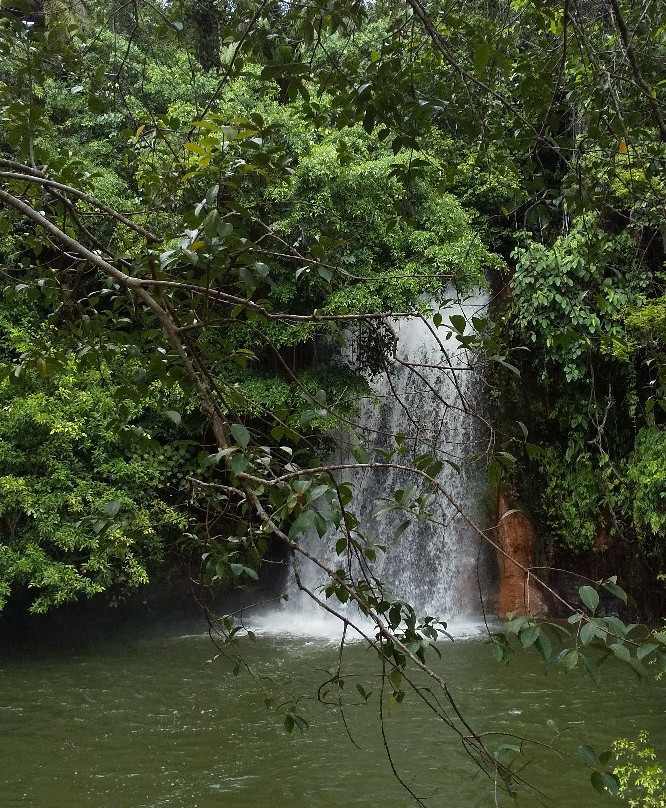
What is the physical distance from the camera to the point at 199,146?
160cm

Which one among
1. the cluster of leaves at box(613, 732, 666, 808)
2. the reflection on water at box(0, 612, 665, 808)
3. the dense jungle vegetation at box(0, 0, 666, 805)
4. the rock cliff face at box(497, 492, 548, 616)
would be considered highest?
the dense jungle vegetation at box(0, 0, 666, 805)

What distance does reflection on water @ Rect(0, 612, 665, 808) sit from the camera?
528 cm

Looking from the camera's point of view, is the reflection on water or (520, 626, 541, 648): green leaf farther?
the reflection on water

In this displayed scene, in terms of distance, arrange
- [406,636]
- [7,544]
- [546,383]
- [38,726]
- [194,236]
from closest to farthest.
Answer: [194,236], [406,636], [38,726], [7,544], [546,383]

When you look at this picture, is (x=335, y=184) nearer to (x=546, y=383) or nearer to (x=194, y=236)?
(x=546, y=383)

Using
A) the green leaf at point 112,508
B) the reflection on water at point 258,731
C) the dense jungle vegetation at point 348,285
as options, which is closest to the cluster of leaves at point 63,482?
the dense jungle vegetation at point 348,285

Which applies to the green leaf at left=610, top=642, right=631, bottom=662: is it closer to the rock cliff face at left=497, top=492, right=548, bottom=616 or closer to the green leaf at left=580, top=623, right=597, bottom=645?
the green leaf at left=580, top=623, right=597, bottom=645

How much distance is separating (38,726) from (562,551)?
20.8 feet

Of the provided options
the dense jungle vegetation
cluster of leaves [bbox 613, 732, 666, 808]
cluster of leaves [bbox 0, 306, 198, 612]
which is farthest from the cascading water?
cluster of leaves [bbox 613, 732, 666, 808]

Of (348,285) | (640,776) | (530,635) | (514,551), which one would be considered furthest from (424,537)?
(530,635)

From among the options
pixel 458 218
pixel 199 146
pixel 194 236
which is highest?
pixel 458 218

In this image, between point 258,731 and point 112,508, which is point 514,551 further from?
point 112,508

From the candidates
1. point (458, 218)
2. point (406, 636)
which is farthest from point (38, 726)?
point (458, 218)

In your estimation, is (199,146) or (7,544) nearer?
(199,146)
